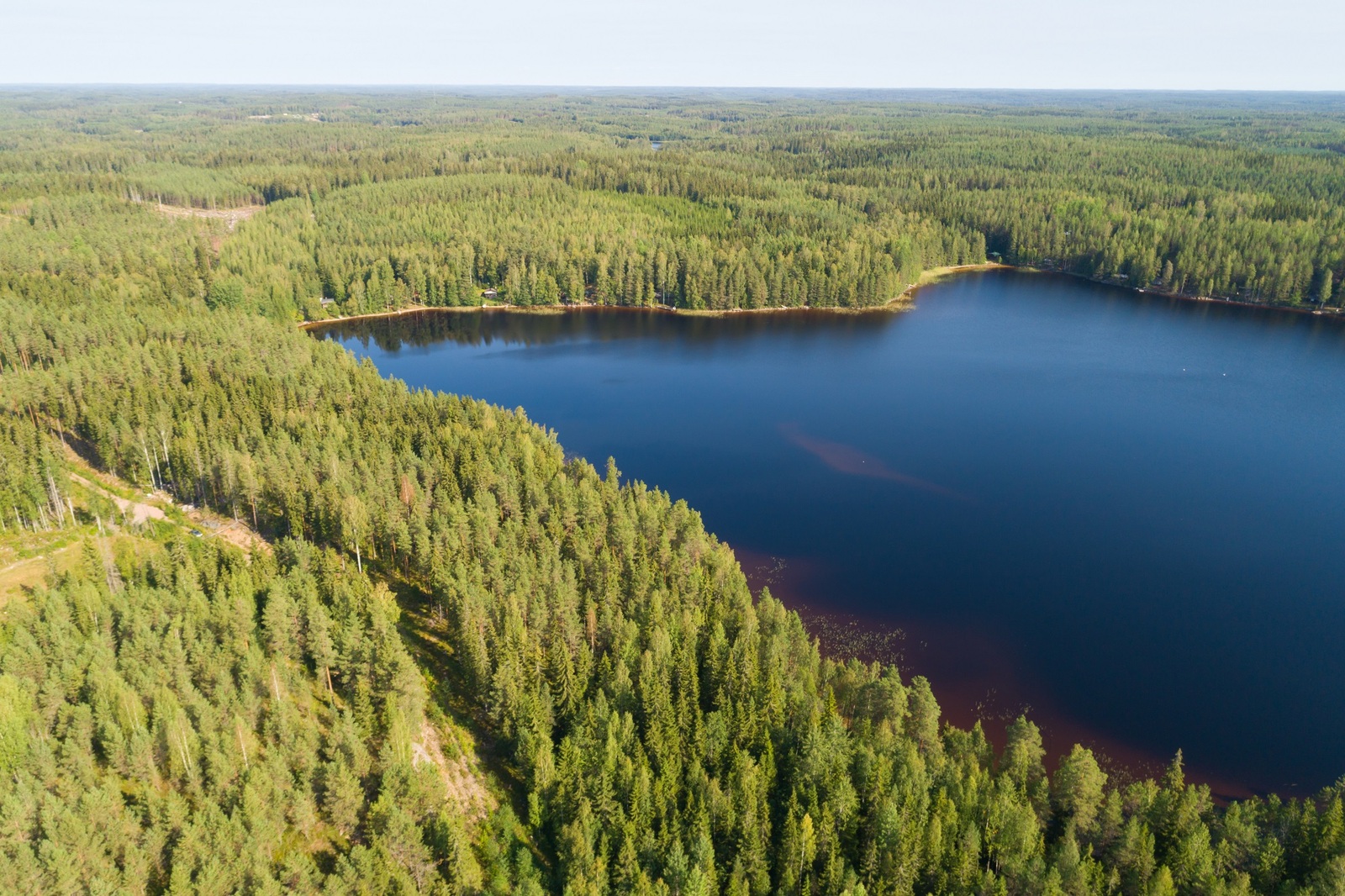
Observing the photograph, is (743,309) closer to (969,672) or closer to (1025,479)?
(1025,479)

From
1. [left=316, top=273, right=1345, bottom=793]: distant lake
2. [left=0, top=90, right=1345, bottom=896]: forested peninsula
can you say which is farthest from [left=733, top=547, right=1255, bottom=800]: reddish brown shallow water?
[left=0, top=90, right=1345, bottom=896]: forested peninsula

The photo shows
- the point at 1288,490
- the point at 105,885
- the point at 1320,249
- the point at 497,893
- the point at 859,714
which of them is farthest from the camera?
the point at 1320,249

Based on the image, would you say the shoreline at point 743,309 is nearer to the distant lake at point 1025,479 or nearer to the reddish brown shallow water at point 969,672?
the distant lake at point 1025,479

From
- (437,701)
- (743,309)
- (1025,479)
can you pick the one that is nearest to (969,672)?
(1025,479)

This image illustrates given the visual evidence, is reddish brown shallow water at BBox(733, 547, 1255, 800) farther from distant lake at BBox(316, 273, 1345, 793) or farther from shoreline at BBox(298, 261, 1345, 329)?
shoreline at BBox(298, 261, 1345, 329)

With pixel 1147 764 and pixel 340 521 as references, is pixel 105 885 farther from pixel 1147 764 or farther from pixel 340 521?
pixel 1147 764

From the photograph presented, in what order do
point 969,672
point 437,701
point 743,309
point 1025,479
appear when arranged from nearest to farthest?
point 437,701, point 969,672, point 1025,479, point 743,309

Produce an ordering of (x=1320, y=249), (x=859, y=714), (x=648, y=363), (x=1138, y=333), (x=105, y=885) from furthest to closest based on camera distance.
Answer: (x=1320, y=249)
(x=1138, y=333)
(x=648, y=363)
(x=859, y=714)
(x=105, y=885)

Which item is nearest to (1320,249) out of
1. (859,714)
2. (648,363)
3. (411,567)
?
(648,363)
